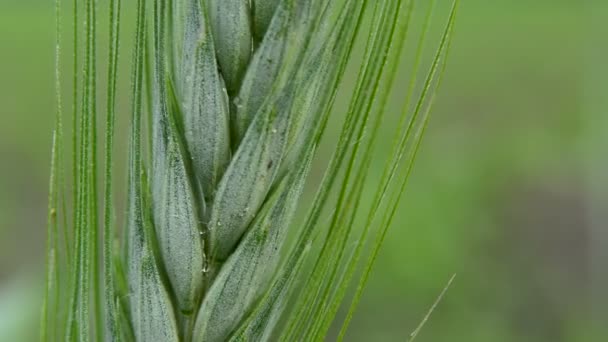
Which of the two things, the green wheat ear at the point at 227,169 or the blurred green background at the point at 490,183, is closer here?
the green wheat ear at the point at 227,169

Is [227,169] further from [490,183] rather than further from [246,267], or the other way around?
[490,183]

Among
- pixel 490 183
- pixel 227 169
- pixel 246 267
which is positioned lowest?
pixel 490 183

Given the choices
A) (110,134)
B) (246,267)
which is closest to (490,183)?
(246,267)

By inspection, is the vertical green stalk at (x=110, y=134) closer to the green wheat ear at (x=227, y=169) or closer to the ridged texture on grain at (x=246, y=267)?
the green wheat ear at (x=227, y=169)

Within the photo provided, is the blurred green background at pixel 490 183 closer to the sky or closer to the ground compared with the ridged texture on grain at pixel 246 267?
closer to the ground

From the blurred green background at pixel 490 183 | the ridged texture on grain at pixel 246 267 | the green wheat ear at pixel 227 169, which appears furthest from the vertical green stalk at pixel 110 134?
the blurred green background at pixel 490 183

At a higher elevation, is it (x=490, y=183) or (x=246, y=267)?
(x=246, y=267)

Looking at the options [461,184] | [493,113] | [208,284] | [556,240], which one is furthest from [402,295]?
[208,284]
